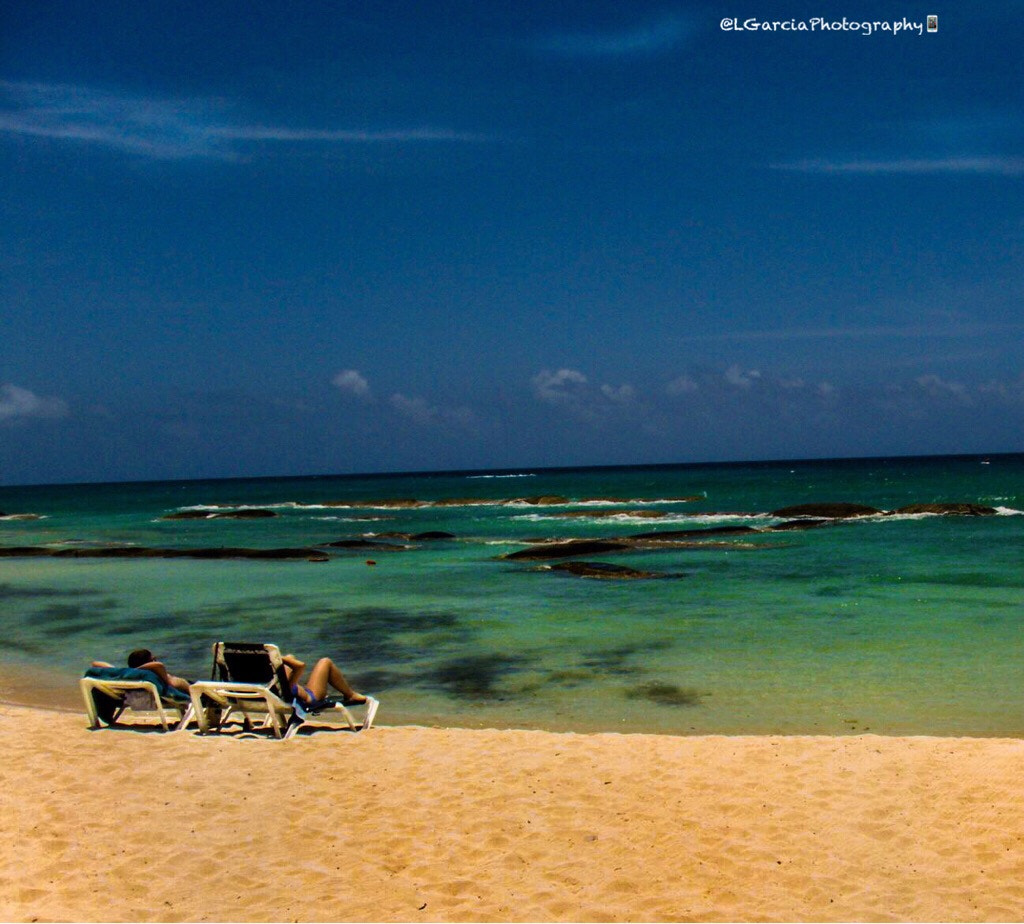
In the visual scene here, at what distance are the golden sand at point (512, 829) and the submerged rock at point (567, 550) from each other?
21.2 metres

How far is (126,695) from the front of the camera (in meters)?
11.0

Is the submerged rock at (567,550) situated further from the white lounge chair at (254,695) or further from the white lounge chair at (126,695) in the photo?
the white lounge chair at (126,695)

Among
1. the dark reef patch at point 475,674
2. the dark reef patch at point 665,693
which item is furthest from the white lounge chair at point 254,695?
the dark reef patch at point 665,693

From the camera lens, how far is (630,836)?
754 cm

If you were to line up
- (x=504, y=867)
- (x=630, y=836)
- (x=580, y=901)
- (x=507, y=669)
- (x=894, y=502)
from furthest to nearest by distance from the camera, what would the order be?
1. (x=894, y=502)
2. (x=507, y=669)
3. (x=630, y=836)
4. (x=504, y=867)
5. (x=580, y=901)

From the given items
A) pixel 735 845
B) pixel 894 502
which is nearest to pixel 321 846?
pixel 735 845

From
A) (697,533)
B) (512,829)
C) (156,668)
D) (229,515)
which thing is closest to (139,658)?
(156,668)

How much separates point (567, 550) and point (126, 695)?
22.7m

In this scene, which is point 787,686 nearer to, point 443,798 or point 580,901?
point 443,798

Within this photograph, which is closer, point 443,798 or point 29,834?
point 29,834

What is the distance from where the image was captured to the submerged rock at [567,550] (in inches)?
1250

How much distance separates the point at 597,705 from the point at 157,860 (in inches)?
260

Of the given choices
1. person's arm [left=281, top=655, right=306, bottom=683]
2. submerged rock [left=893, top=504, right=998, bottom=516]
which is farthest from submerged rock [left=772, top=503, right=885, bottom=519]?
person's arm [left=281, top=655, right=306, bottom=683]

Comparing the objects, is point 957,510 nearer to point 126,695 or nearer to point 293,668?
point 293,668
